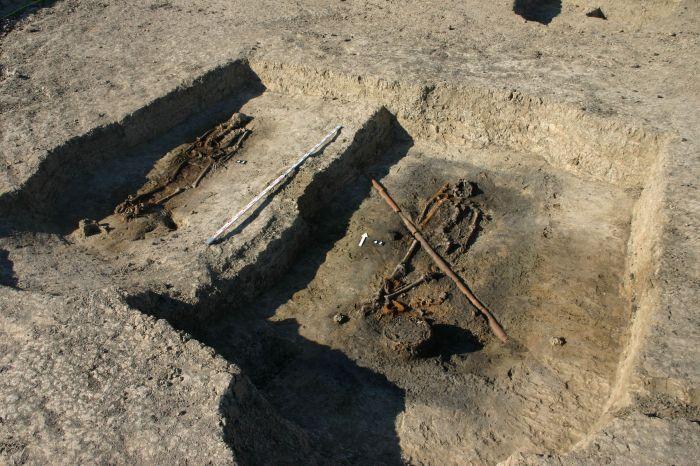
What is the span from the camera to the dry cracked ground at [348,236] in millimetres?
4621

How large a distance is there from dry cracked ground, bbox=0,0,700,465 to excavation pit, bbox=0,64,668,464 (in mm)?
30

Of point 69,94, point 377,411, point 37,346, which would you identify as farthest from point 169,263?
point 69,94

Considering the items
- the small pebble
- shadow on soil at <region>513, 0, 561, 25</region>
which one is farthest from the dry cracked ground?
shadow on soil at <region>513, 0, 561, 25</region>

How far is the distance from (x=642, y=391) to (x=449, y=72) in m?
5.47

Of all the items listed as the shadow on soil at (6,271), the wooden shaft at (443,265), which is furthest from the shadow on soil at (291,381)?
the shadow on soil at (6,271)

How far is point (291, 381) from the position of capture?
19.6 ft

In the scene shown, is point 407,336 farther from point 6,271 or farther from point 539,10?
point 539,10

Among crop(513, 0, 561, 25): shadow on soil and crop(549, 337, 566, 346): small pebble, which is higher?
crop(513, 0, 561, 25): shadow on soil

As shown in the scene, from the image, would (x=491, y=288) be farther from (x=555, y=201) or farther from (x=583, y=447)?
(x=583, y=447)

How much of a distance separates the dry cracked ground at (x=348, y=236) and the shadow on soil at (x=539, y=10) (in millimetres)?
1306

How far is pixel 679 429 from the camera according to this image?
4.18 m

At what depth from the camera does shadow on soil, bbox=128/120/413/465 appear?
461cm

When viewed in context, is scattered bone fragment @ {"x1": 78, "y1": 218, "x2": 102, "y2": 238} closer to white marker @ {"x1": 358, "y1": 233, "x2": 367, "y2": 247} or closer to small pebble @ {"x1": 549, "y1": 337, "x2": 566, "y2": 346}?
white marker @ {"x1": 358, "y1": 233, "x2": 367, "y2": 247}

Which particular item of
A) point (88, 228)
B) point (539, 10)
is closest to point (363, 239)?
point (88, 228)
